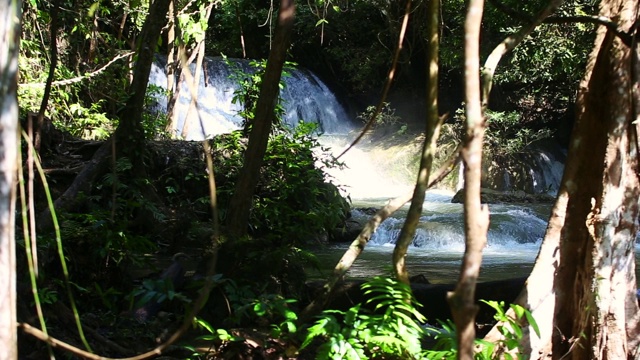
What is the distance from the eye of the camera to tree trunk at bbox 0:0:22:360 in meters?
1.59

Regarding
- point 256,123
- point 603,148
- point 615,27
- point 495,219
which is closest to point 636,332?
point 603,148

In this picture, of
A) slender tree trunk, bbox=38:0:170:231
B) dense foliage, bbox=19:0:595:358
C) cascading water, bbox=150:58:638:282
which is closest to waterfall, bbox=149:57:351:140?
cascading water, bbox=150:58:638:282

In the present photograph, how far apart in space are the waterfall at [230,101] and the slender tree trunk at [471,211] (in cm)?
1367

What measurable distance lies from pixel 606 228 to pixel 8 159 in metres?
3.13

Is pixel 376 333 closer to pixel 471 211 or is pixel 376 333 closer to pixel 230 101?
pixel 471 211

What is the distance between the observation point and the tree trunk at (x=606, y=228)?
12.0ft

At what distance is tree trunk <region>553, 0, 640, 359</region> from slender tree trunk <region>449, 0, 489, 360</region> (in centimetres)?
227

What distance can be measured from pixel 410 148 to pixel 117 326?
1469 cm

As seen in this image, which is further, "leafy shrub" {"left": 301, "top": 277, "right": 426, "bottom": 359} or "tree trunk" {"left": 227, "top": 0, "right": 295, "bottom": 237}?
"tree trunk" {"left": 227, "top": 0, "right": 295, "bottom": 237}

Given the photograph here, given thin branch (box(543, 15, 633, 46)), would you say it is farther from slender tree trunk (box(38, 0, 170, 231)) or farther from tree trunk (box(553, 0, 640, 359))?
slender tree trunk (box(38, 0, 170, 231))

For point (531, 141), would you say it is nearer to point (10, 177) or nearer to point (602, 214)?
point (602, 214)

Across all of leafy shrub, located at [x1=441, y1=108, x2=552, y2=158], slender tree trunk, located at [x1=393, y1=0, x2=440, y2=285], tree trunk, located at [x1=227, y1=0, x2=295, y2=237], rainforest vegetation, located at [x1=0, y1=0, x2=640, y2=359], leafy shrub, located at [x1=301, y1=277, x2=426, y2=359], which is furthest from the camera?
leafy shrub, located at [x1=441, y1=108, x2=552, y2=158]

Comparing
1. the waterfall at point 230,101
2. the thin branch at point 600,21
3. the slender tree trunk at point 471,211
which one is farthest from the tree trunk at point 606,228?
the waterfall at point 230,101

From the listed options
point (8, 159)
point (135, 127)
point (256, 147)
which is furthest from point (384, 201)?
point (8, 159)
